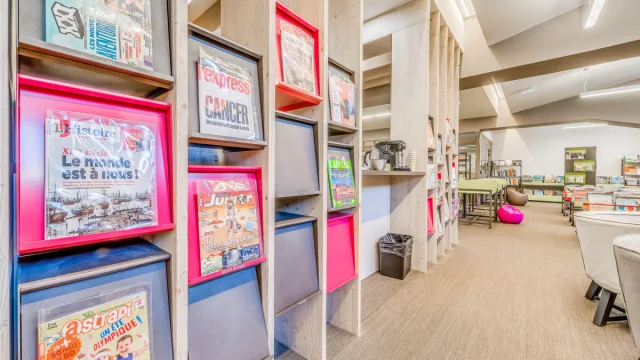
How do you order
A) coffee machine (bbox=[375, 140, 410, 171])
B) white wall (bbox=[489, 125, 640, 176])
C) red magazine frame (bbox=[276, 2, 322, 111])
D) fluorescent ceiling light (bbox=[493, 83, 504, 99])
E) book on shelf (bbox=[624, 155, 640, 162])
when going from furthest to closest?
white wall (bbox=[489, 125, 640, 176]) < book on shelf (bbox=[624, 155, 640, 162]) < fluorescent ceiling light (bbox=[493, 83, 504, 99]) < coffee machine (bbox=[375, 140, 410, 171]) < red magazine frame (bbox=[276, 2, 322, 111])

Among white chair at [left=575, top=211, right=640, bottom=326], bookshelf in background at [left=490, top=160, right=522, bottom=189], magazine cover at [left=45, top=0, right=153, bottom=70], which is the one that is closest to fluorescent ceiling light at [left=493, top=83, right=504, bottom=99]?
bookshelf in background at [left=490, top=160, right=522, bottom=189]

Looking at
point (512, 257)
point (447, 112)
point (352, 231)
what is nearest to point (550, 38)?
point (447, 112)

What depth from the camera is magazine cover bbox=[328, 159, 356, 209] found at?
171 centimetres

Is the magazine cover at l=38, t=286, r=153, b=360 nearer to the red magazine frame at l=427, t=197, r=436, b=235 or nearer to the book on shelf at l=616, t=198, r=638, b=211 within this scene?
the red magazine frame at l=427, t=197, r=436, b=235

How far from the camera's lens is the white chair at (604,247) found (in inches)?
73.9

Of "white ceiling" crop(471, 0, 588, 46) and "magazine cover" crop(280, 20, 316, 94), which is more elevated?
"white ceiling" crop(471, 0, 588, 46)

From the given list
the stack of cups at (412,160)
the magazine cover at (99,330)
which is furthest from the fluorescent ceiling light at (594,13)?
the magazine cover at (99,330)

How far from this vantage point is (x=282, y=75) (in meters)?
1.41

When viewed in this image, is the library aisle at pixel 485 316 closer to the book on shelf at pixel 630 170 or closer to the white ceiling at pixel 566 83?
the white ceiling at pixel 566 83

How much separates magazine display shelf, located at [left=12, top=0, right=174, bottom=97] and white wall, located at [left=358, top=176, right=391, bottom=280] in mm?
2159

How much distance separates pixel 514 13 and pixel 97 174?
4.58 meters

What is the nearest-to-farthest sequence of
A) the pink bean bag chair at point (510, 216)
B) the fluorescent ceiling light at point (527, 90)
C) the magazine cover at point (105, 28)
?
1. the magazine cover at point (105, 28)
2. the pink bean bag chair at point (510, 216)
3. the fluorescent ceiling light at point (527, 90)

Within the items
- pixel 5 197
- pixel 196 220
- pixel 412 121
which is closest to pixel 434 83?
pixel 412 121

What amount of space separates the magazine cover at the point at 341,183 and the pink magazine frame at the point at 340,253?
15cm
